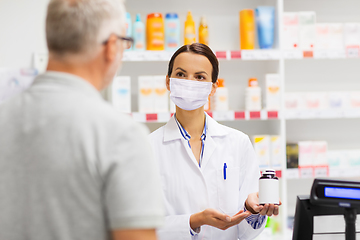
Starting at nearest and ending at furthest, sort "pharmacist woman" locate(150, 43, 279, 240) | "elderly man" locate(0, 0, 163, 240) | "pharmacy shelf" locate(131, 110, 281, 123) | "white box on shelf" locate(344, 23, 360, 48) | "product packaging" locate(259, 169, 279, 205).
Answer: "elderly man" locate(0, 0, 163, 240) → "product packaging" locate(259, 169, 279, 205) → "pharmacist woman" locate(150, 43, 279, 240) → "pharmacy shelf" locate(131, 110, 281, 123) → "white box on shelf" locate(344, 23, 360, 48)

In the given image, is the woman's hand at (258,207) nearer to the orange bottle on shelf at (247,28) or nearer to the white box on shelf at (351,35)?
the orange bottle on shelf at (247,28)

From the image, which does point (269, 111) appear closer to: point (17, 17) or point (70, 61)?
point (17, 17)

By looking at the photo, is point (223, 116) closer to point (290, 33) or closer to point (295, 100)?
point (295, 100)

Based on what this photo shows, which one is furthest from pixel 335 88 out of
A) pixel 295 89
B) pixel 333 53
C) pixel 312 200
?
pixel 312 200

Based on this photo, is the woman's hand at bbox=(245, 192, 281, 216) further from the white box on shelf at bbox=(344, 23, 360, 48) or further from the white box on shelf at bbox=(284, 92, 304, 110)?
the white box on shelf at bbox=(344, 23, 360, 48)

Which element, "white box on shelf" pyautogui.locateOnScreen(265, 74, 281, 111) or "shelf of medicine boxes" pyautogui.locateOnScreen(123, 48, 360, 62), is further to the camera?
"white box on shelf" pyautogui.locateOnScreen(265, 74, 281, 111)

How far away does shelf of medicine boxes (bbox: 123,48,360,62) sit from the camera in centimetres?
282

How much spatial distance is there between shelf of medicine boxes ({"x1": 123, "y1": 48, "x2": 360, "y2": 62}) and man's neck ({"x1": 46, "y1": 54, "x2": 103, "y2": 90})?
2.07 meters

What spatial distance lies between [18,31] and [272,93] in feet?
6.85

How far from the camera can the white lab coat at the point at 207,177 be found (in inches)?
Result: 64.6

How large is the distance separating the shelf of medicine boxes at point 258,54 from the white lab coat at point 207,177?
1140 millimetres

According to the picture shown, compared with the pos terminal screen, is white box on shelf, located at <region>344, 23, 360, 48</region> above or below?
above

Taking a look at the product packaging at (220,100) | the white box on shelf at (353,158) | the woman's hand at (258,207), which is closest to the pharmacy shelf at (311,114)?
the white box on shelf at (353,158)

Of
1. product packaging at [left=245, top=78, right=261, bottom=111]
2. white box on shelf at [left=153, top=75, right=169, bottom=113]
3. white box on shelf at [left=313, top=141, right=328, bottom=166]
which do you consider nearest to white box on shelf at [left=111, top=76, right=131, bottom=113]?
white box on shelf at [left=153, top=75, right=169, bottom=113]
